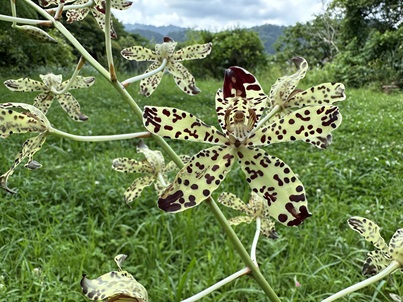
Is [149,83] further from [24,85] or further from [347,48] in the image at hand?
[347,48]

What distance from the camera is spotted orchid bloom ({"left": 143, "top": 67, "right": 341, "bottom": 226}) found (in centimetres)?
40

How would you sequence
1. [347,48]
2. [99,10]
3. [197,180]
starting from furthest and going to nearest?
[347,48], [99,10], [197,180]

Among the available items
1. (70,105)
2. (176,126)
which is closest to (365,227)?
(176,126)

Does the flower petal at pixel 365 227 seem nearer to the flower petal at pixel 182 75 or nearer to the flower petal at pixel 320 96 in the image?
the flower petal at pixel 320 96

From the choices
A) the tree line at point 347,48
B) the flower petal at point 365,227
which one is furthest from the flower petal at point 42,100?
the tree line at point 347,48


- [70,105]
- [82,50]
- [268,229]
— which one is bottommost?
[268,229]

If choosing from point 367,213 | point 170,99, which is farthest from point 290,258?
point 170,99

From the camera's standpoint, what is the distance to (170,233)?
1.84 m

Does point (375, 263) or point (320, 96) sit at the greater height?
point (320, 96)

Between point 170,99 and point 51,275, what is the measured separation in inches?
148

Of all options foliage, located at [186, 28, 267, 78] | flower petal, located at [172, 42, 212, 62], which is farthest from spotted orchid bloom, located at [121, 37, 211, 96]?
foliage, located at [186, 28, 267, 78]

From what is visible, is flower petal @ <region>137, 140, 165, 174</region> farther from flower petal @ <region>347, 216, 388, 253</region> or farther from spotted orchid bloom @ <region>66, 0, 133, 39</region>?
flower petal @ <region>347, 216, 388, 253</region>

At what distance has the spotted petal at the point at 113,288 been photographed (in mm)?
436

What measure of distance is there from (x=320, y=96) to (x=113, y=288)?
0.33 metres
